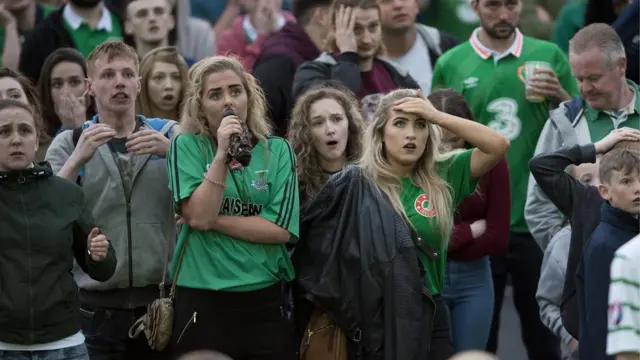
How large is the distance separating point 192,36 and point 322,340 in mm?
3877

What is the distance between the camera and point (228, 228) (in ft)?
24.5

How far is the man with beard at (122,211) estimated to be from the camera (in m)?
7.82

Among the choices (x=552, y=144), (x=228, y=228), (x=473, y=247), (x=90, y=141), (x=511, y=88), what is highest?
(x=511, y=88)

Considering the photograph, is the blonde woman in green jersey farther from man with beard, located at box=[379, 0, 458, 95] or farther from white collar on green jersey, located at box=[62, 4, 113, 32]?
white collar on green jersey, located at box=[62, 4, 113, 32]

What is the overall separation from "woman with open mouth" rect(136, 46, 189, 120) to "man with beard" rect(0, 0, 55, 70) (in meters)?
1.58

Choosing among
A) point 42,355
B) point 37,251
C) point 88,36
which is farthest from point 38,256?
point 88,36

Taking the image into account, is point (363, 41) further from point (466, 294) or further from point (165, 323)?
point (165, 323)

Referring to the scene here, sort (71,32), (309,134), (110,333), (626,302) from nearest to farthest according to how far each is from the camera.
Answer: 1. (626,302)
2. (110,333)
3. (309,134)
4. (71,32)

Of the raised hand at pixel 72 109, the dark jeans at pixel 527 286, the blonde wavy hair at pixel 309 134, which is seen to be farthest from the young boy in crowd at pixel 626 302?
the raised hand at pixel 72 109

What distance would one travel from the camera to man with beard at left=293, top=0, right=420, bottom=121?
934 cm

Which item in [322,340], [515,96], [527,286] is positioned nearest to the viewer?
[322,340]

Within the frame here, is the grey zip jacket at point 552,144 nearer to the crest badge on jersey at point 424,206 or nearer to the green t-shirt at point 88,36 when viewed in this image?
the crest badge on jersey at point 424,206

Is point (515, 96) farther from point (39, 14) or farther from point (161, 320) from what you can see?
point (39, 14)

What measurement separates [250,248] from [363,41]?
2.39m
